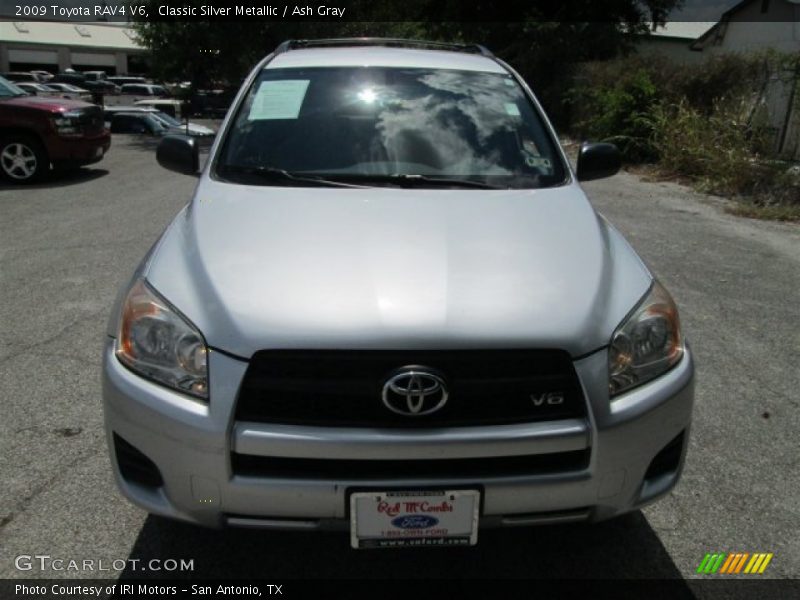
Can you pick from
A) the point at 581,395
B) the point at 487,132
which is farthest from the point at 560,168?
the point at 581,395

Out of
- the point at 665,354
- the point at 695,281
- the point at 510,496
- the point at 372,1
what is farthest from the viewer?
the point at 372,1

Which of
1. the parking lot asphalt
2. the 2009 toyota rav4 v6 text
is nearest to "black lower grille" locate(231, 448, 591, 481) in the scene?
the 2009 toyota rav4 v6 text

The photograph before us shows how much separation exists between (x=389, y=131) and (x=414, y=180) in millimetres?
367

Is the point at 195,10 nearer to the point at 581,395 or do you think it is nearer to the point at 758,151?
the point at 758,151

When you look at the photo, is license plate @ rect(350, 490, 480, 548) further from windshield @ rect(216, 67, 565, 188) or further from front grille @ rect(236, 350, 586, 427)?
windshield @ rect(216, 67, 565, 188)

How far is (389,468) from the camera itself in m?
2.05

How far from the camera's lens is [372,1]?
2447cm

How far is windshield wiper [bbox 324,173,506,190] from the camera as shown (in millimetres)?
3127

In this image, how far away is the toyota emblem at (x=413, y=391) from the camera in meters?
2.02

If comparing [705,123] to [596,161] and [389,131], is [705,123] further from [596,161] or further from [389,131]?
[389,131]

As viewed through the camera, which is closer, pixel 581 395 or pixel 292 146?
pixel 581 395

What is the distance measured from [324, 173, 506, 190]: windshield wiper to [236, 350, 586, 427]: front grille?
4.05 ft

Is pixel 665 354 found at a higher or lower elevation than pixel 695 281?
higher

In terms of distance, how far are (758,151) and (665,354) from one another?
1097 centimetres
